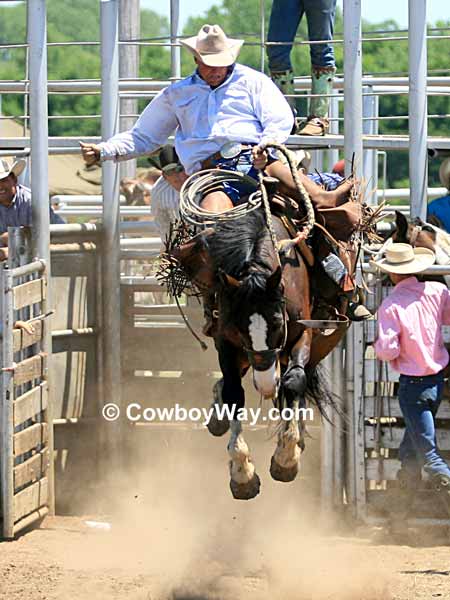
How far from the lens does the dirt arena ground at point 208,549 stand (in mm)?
6855

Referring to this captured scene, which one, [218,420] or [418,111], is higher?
[418,111]

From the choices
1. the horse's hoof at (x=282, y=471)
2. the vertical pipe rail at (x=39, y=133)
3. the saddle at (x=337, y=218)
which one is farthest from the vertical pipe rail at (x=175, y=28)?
the horse's hoof at (x=282, y=471)

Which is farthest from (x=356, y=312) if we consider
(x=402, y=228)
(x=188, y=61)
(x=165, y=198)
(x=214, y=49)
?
(x=188, y=61)

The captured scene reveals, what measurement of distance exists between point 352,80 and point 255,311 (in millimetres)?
2726

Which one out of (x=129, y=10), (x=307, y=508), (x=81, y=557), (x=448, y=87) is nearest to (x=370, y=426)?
(x=307, y=508)

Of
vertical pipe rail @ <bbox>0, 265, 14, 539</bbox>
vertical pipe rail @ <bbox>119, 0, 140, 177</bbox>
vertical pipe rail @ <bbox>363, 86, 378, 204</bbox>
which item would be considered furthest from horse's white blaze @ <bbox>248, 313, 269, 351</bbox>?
vertical pipe rail @ <bbox>119, 0, 140, 177</bbox>

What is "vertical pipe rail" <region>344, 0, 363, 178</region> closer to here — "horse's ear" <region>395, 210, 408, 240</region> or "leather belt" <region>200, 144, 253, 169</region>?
"horse's ear" <region>395, 210, 408, 240</region>

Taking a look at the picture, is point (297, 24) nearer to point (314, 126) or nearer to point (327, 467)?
point (314, 126)

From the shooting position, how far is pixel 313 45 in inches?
352

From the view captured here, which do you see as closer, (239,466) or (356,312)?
(239,466)

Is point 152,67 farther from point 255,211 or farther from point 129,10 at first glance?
point 255,211

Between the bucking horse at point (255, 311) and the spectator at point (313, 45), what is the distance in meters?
2.32

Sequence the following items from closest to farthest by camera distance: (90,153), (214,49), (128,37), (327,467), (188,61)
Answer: (214,49) < (90,153) < (327,467) < (128,37) < (188,61)

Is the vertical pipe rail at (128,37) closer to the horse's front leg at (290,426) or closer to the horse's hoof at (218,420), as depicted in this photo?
the horse's hoof at (218,420)
